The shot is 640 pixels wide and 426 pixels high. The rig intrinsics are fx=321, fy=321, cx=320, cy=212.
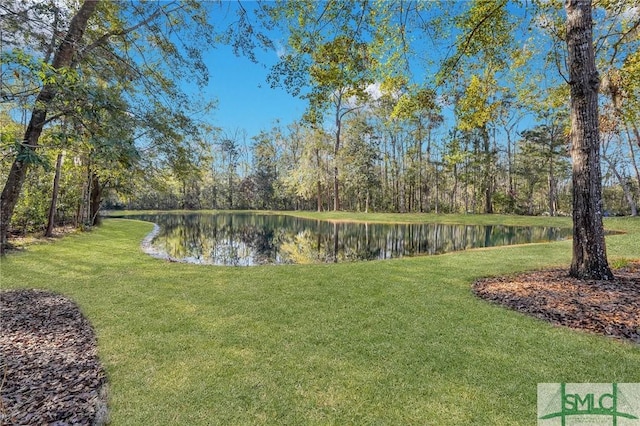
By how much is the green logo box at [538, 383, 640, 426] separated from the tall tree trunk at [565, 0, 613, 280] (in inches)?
115

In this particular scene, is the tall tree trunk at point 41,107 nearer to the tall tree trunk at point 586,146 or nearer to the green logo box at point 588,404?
the green logo box at point 588,404

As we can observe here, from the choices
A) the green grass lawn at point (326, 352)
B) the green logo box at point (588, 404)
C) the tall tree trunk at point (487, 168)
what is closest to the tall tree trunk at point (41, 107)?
the green grass lawn at point (326, 352)

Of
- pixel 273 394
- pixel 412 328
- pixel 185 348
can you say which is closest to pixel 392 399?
pixel 273 394

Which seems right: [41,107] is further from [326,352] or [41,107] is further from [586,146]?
[586,146]

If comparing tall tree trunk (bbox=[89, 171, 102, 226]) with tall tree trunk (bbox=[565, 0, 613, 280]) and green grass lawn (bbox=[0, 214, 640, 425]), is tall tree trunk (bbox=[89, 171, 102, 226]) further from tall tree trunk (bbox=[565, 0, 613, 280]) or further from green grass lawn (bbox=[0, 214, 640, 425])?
tall tree trunk (bbox=[565, 0, 613, 280])

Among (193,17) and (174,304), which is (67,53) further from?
(174,304)

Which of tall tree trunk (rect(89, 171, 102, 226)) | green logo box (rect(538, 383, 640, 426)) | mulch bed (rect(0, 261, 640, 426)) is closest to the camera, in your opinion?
green logo box (rect(538, 383, 640, 426))

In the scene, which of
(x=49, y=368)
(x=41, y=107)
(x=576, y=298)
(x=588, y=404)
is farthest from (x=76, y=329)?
(x=576, y=298)

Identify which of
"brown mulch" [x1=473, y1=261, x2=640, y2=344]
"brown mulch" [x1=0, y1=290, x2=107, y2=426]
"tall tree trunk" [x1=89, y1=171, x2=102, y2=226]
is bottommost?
"brown mulch" [x1=0, y1=290, x2=107, y2=426]

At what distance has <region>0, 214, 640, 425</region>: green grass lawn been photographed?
235 cm

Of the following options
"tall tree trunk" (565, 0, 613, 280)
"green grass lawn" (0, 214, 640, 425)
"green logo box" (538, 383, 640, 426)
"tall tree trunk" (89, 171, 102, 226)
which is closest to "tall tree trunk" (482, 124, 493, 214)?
"tall tree trunk" (565, 0, 613, 280)

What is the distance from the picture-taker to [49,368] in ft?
9.94

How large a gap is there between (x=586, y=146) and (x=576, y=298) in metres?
2.29

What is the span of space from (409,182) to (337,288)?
30.0 m
